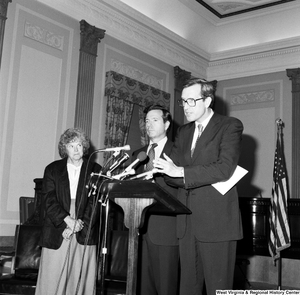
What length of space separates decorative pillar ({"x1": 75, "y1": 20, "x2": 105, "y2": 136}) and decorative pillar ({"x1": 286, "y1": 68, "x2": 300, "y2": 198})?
4112mm

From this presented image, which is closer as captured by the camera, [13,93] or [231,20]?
[13,93]

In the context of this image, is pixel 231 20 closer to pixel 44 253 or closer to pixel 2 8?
pixel 2 8

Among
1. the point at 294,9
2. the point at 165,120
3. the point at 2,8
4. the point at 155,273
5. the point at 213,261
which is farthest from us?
the point at 294,9

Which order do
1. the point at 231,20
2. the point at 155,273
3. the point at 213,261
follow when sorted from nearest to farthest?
the point at 213,261, the point at 155,273, the point at 231,20

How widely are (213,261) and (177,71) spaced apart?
A: 704 cm

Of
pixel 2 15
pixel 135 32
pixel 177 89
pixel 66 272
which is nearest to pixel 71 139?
pixel 66 272

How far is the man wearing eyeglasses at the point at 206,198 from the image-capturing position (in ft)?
7.29

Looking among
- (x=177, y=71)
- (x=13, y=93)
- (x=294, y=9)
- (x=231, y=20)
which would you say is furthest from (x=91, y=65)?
(x=294, y=9)

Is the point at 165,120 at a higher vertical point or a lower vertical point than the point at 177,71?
lower

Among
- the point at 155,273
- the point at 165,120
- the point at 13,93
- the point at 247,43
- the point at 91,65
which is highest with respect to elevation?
the point at 247,43

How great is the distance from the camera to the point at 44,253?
349 cm

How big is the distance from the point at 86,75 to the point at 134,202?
5.05m

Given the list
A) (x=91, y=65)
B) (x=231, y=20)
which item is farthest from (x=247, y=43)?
(x=91, y=65)

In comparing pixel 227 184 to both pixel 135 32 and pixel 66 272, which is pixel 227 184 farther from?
pixel 135 32
